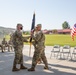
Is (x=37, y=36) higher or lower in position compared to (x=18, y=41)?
higher

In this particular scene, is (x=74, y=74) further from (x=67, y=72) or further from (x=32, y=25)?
(x=32, y=25)

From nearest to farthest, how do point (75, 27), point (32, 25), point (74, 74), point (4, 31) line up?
point (74, 74) → point (32, 25) → point (75, 27) → point (4, 31)

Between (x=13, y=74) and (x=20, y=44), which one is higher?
(x=20, y=44)

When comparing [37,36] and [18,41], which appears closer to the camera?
[37,36]

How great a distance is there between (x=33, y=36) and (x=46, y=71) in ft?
5.21

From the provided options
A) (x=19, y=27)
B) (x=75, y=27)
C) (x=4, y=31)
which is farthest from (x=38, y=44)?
(x=4, y=31)

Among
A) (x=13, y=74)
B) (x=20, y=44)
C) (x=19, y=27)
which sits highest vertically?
(x=19, y=27)

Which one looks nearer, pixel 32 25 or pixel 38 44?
pixel 38 44

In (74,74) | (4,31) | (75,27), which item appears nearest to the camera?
(74,74)

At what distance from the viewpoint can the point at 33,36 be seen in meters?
9.20

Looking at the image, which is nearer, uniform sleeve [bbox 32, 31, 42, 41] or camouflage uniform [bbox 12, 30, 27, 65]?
uniform sleeve [bbox 32, 31, 42, 41]

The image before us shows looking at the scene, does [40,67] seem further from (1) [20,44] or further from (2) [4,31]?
(2) [4,31]

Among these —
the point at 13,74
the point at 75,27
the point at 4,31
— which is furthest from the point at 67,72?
the point at 4,31

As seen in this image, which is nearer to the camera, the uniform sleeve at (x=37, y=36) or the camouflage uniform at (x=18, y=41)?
the uniform sleeve at (x=37, y=36)
